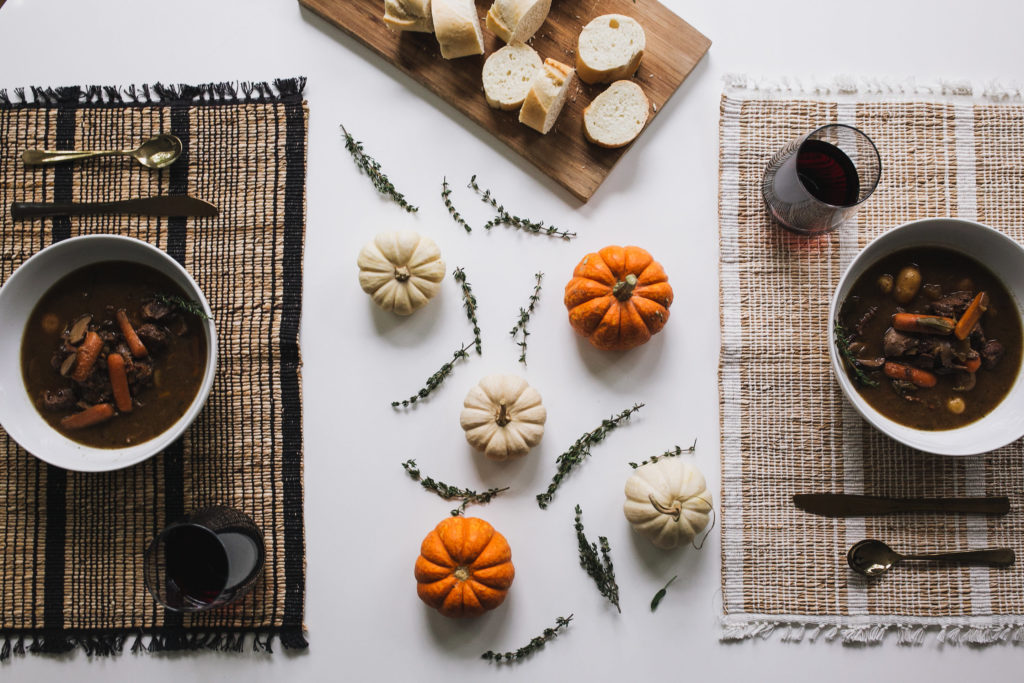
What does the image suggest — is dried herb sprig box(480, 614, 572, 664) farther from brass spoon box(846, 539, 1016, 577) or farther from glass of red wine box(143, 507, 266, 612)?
brass spoon box(846, 539, 1016, 577)

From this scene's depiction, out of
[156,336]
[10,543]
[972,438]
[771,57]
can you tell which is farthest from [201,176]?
[972,438]

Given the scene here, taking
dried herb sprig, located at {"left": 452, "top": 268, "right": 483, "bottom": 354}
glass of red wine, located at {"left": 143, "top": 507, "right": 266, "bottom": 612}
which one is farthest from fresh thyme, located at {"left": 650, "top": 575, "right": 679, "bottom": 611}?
glass of red wine, located at {"left": 143, "top": 507, "right": 266, "bottom": 612}

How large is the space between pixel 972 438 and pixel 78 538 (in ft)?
9.27

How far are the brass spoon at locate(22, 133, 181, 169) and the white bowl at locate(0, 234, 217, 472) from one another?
373 mm

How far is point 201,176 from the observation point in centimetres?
238

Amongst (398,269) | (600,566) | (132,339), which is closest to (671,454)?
(600,566)

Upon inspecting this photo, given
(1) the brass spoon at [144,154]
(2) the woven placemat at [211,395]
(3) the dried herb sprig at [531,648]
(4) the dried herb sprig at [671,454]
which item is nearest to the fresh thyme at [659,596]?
(3) the dried herb sprig at [531,648]

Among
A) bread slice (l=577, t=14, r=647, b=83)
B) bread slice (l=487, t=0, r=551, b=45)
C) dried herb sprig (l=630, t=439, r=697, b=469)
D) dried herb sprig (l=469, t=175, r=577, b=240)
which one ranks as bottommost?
dried herb sprig (l=630, t=439, r=697, b=469)

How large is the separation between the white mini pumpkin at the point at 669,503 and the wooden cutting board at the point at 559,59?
0.94 m

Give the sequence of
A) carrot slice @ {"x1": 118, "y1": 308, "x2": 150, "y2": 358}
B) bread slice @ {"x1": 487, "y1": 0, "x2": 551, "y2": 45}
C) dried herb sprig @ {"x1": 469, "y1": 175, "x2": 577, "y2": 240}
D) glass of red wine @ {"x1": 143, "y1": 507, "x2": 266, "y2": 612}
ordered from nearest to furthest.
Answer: glass of red wine @ {"x1": 143, "y1": 507, "x2": 266, "y2": 612} < carrot slice @ {"x1": 118, "y1": 308, "x2": 150, "y2": 358} < bread slice @ {"x1": 487, "y1": 0, "x2": 551, "y2": 45} < dried herb sprig @ {"x1": 469, "y1": 175, "x2": 577, "y2": 240}

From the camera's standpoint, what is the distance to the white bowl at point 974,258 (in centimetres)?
213

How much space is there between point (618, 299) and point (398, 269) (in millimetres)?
698

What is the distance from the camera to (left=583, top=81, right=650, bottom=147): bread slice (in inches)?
91.5

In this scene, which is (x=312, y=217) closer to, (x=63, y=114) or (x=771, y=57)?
(x=63, y=114)
